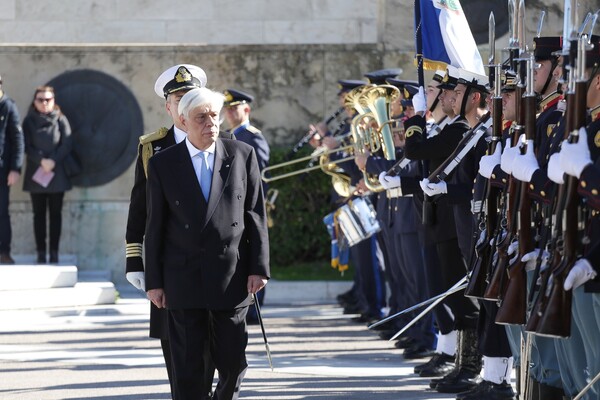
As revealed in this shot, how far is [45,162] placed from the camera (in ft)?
53.5

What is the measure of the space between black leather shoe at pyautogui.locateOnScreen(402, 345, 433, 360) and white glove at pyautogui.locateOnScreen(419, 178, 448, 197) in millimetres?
2207

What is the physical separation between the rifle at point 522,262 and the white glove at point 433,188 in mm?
2241

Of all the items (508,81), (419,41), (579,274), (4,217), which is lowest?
(4,217)

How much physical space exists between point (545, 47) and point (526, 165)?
960 millimetres

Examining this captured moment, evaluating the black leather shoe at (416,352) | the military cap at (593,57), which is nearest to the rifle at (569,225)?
the military cap at (593,57)

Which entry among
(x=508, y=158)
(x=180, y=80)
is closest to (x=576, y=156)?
(x=508, y=158)

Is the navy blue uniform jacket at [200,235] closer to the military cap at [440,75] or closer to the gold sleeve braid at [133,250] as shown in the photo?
the gold sleeve braid at [133,250]

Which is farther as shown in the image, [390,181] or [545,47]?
[390,181]

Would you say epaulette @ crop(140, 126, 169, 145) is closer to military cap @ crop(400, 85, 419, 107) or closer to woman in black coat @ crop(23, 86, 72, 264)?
military cap @ crop(400, 85, 419, 107)

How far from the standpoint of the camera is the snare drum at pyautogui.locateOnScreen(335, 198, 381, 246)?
12.9 m

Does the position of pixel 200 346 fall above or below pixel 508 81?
below

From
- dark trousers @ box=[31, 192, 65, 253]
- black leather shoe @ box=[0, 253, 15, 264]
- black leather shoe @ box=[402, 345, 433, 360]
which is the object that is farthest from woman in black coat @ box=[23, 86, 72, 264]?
black leather shoe @ box=[402, 345, 433, 360]

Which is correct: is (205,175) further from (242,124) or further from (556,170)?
(242,124)

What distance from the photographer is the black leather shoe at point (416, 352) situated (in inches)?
431
